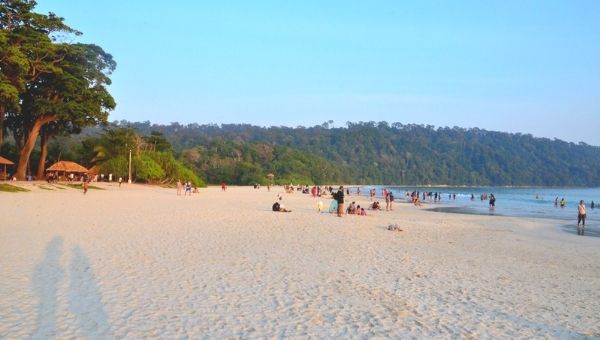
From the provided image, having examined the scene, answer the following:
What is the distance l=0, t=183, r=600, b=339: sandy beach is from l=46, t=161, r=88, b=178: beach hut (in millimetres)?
32813

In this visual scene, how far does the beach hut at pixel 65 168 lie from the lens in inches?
1759

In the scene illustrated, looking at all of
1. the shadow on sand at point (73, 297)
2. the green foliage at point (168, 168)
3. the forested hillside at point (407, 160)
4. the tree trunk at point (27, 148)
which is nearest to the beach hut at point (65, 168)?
the tree trunk at point (27, 148)

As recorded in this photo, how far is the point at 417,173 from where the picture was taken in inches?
6875

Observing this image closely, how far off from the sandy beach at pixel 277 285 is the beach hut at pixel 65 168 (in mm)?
32813

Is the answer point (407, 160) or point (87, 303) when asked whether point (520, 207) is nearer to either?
point (87, 303)

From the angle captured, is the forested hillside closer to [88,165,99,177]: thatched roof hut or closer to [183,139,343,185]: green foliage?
[183,139,343,185]: green foliage

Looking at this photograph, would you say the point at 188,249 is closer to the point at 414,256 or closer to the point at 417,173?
the point at 414,256

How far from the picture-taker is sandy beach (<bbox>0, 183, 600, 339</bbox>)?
18.7ft

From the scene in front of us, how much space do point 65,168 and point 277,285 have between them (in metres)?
43.4

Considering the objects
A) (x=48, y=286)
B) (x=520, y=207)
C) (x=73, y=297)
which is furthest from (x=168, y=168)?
(x=73, y=297)

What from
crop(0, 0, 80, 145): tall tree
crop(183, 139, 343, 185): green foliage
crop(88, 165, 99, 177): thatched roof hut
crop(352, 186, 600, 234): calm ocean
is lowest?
crop(352, 186, 600, 234): calm ocean

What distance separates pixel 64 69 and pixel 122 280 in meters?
37.3

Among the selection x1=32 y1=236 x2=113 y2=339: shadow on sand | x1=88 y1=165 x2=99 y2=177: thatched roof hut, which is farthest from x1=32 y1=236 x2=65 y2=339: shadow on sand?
x1=88 y1=165 x2=99 y2=177: thatched roof hut

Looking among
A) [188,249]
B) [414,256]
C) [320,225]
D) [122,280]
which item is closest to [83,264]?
[122,280]
